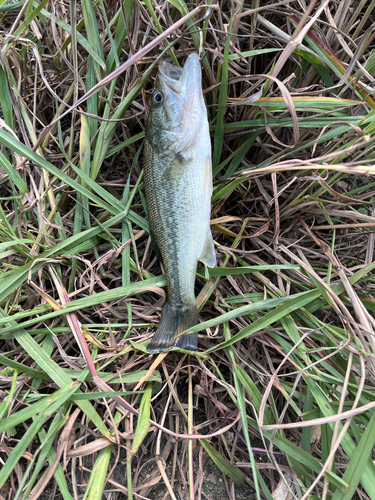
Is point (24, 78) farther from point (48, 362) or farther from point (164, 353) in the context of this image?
point (164, 353)

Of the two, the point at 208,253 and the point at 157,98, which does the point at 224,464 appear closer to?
the point at 208,253

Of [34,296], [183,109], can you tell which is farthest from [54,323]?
[183,109]

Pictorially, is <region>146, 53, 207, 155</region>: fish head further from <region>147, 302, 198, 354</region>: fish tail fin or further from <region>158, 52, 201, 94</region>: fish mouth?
<region>147, 302, 198, 354</region>: fish tail fin

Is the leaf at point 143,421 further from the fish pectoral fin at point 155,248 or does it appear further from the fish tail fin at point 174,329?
the fish pectoral fin at point 155,248

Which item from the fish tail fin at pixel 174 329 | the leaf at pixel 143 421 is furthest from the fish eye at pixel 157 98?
the leaf at pixel 143 421

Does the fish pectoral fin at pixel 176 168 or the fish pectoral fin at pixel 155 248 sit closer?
the fish pectoral fin at pixel 176 168

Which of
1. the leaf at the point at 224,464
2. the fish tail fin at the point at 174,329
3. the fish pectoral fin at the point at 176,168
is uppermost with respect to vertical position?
the fish pectoral fin at the point at 176,168
